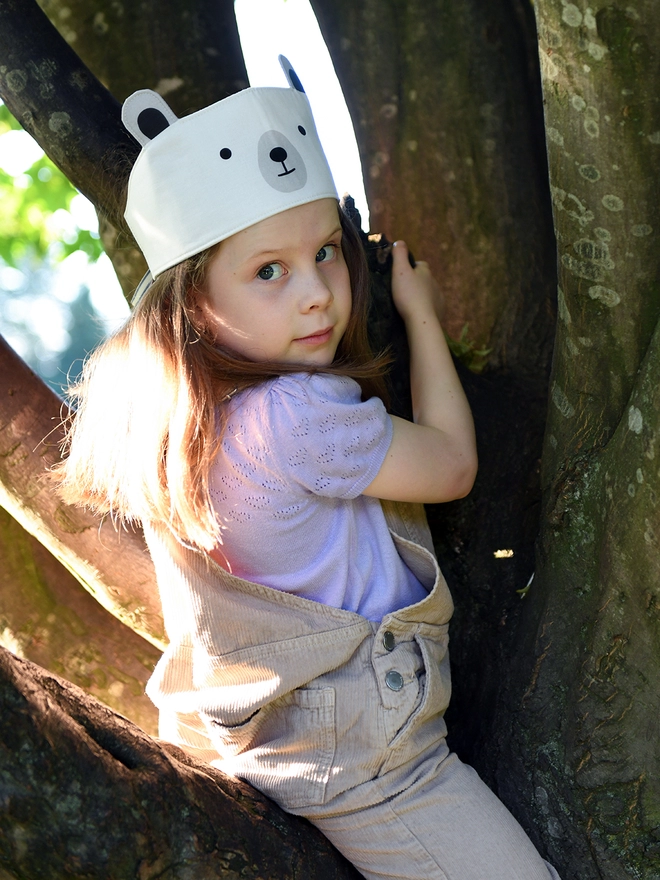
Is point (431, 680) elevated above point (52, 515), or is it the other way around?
point (52, 515)

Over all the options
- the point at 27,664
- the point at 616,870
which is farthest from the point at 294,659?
the point at 616,870

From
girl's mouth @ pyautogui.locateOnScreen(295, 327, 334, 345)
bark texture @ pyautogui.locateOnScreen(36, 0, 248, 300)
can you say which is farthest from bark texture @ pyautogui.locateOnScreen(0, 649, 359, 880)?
bark texture @ pyautogui.locateOnScreen(36, 0, 248, 300)

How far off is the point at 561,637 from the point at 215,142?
1322mm

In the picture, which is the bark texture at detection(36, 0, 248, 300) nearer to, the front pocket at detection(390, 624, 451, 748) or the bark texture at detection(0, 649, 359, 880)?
the front pocket at detection(390, 624, 451, 748)

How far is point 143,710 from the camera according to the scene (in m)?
2.65

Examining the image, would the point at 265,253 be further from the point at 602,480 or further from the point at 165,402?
the point at 602,480

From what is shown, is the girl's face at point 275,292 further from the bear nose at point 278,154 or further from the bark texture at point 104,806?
the bark texture at point 104,806

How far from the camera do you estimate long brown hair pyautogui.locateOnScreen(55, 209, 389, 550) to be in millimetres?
1810

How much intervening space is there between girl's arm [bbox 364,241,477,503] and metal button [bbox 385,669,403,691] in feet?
1.23

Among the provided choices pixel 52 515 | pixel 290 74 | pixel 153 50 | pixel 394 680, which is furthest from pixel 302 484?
pixel 153 50

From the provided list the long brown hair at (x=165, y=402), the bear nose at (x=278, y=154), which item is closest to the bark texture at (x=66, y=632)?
the long brown hair at (x=165, y=402)

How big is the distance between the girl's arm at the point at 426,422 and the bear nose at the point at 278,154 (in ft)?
1.62

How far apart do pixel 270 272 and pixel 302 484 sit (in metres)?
0.49

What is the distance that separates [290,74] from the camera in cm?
215
